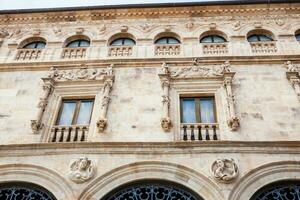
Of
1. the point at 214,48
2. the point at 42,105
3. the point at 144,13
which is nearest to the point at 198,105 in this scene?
the point at 214,48

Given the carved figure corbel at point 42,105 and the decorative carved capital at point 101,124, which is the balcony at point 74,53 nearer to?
the carved figure corbel at point 42,105

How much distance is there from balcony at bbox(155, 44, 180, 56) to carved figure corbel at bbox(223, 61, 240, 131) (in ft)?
5.76

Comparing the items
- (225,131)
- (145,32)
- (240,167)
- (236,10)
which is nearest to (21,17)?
(145,32)

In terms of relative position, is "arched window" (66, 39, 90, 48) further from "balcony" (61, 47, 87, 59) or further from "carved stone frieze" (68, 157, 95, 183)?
"carved stone frieze" (68, 157, 95, 183)

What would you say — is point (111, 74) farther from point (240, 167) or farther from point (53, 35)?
point (240, 167)

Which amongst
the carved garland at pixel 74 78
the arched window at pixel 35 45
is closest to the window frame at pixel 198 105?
the carved garland at pixel 74 78

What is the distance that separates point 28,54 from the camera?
1310 cm

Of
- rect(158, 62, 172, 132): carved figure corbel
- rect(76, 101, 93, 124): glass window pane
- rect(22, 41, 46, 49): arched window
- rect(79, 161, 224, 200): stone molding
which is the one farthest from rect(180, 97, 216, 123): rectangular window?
rect(22, 41, 46, 49): arched window

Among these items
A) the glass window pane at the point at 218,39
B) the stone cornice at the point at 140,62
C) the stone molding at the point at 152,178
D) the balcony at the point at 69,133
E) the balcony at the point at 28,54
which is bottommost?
the stone molding at the point at 152,178

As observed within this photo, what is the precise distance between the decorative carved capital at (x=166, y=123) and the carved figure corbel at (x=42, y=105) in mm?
3262

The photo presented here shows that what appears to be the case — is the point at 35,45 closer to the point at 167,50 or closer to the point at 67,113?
the point at 67,113

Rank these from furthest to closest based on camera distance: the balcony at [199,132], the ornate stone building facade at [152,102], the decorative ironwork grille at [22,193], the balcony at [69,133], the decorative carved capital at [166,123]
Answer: the balcony at [69,133] → the decorative carved capital at [166,123] → the balcony at [199,132] → the ornate stone building facade at [152,102] → the decorative ironwork grille at [22,193]

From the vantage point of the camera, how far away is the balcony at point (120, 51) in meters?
12.8

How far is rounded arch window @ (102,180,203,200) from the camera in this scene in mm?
8758
